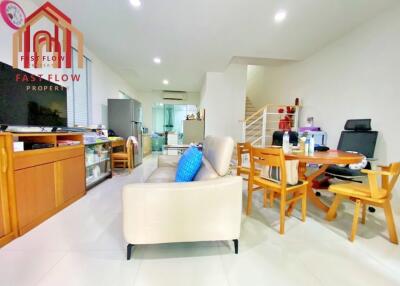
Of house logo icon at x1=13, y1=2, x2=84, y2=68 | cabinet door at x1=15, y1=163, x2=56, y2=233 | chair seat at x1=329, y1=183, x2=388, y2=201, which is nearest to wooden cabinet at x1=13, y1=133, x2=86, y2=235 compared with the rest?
cabinet door at x1=15, y1=163, x2=56, y2=233

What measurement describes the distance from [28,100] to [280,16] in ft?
11.4

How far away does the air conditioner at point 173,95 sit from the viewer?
7883mm

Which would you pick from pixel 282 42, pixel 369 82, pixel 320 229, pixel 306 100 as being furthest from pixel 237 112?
pixel 320 229

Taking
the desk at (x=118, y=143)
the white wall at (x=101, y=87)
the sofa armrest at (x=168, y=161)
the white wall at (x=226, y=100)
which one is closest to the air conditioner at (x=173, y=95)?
the white wall at (x=101, y=87)

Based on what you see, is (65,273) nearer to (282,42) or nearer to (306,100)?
(282,42)

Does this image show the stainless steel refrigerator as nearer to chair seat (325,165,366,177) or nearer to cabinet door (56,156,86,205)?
cabinet door (56,156,86,205)

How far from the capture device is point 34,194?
184 centimetres

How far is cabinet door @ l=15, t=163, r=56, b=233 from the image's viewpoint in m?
1.69

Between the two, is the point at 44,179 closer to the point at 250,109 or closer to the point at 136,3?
the point at 136,3

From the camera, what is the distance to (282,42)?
3.50m

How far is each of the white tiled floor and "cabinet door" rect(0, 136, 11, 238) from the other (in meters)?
0.16

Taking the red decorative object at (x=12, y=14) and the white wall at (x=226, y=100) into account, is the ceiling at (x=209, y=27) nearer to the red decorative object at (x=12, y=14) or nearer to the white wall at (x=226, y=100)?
the red decorative object at (x=12, y=14)

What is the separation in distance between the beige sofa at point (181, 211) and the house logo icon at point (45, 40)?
2460mm

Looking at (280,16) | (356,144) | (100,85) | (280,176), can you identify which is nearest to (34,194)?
(280,176)
